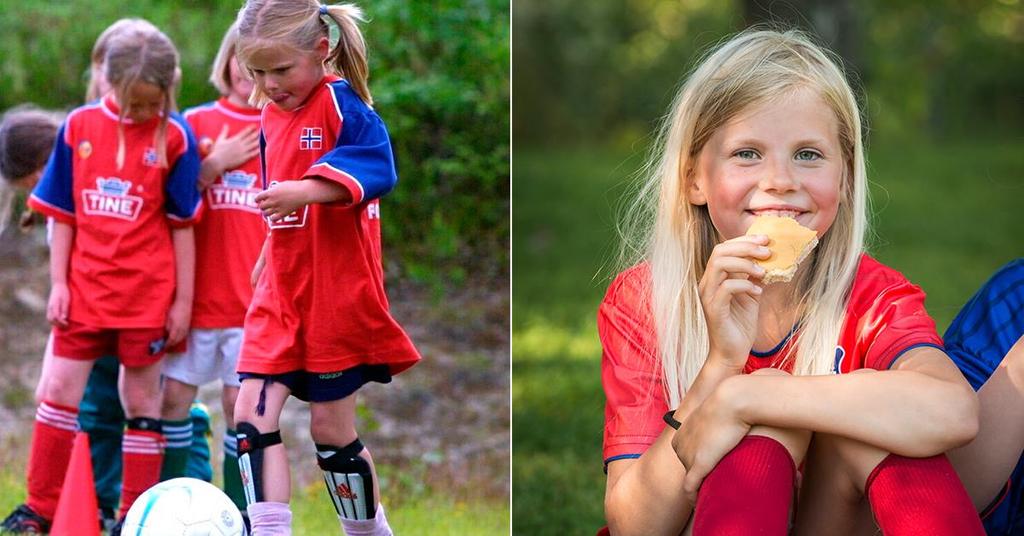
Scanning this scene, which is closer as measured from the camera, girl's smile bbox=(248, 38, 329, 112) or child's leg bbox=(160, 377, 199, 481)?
girl's smile bbox=(248, 38, 329, 112)

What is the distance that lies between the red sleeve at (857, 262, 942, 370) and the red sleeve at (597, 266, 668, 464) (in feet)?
1.53

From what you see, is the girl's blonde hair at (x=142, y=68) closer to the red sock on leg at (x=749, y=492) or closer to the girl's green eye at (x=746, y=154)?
the girl's green eye at (x=746, y=154)

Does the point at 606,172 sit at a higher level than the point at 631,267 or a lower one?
lower

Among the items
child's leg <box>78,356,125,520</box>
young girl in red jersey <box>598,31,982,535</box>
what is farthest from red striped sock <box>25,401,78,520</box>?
young girl in red jersey <box>598,31,982,535</box>

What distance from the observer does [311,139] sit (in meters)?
3.14

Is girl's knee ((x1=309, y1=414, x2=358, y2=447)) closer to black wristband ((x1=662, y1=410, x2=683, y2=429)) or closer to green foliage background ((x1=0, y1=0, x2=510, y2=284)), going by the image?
black wristband ((x1=662, y1=410, x2=683, y2=429))

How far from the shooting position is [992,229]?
39.0 feet

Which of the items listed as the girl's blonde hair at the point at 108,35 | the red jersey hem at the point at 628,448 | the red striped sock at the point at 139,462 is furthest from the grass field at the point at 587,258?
the girl's blonde hair at the point at 108,35

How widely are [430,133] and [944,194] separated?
10.1 meters

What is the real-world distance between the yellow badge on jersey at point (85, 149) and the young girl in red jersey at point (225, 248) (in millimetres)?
323

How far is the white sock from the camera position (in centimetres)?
340

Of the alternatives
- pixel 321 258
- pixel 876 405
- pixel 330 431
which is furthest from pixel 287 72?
pixel 876 405

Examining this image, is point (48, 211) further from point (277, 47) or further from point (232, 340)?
point (277, 47)

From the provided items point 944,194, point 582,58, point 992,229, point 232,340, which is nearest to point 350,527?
point 232,340
